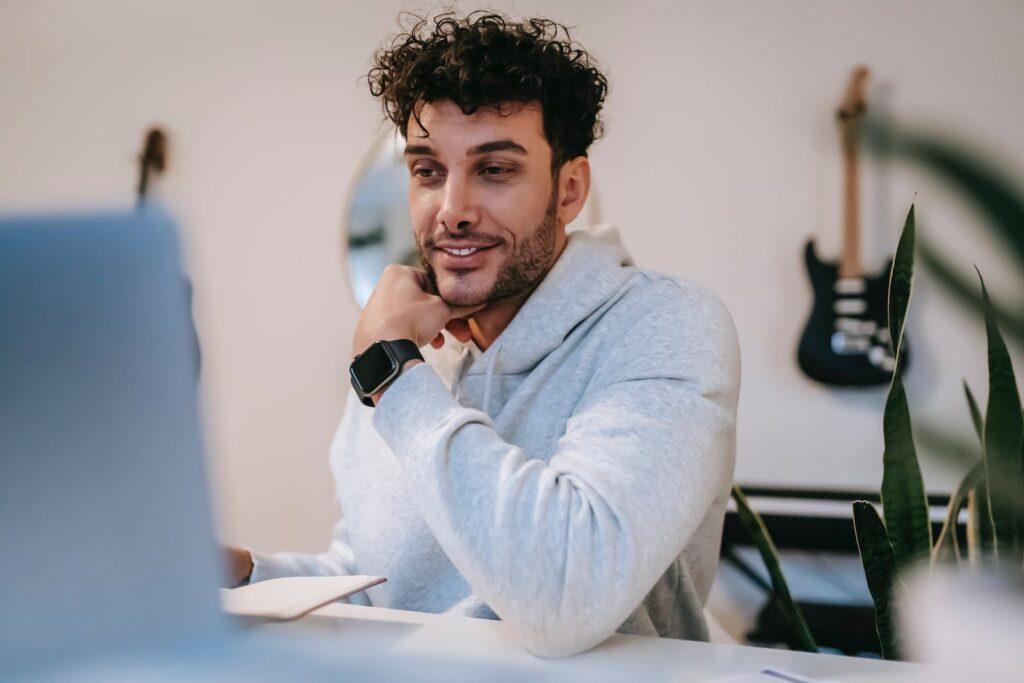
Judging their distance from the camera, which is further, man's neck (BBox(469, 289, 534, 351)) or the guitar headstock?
the guitar headstock

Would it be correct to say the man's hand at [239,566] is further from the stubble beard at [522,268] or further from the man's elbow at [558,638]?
the man's elbow at [558,638]

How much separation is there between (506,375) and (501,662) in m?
0.57

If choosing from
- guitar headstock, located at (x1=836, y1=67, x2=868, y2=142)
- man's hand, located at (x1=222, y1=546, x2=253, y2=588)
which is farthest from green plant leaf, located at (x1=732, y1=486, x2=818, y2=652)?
guitar headstock, located at (x1=836, y1=67, x2=868, y2=142)

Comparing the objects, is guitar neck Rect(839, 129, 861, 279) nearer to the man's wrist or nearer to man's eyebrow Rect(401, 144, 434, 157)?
man's eyebrow Rect(401, 144, 434, 157)

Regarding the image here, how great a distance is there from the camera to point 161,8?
285 centimetres

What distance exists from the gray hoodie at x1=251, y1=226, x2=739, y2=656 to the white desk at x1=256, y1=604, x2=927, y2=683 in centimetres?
3

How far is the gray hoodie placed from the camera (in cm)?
75

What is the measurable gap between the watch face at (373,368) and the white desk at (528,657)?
0.27 m

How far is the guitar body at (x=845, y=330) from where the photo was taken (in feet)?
7.05

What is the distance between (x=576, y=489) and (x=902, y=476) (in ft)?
0.98

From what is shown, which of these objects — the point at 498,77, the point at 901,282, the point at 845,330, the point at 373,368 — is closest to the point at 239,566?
the point at 373,368

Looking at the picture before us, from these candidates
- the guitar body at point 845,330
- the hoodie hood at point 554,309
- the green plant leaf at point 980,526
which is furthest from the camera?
the guitar body at point 845,330

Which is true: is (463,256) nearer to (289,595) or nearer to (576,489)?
(576,489)

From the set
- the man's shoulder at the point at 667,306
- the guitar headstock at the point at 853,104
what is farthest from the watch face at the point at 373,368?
the guitar headstock at the point at 853,104
